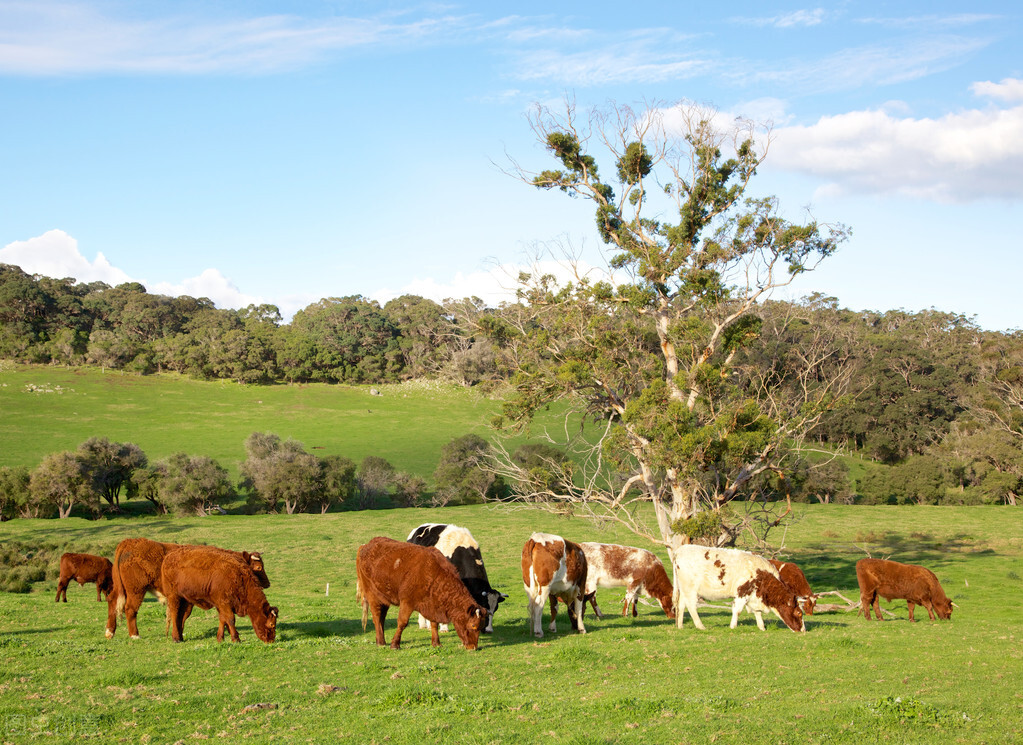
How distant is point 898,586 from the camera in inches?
759

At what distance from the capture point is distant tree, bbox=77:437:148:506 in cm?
4662

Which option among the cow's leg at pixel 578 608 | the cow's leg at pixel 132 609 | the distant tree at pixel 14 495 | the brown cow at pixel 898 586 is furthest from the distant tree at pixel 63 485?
the brown cow at pixel 898 586

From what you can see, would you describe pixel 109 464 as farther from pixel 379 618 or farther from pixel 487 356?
pixel 379 618

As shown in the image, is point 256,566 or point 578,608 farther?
point 578,608

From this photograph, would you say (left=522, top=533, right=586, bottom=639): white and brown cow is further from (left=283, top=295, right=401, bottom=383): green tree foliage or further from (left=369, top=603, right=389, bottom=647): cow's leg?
(left=283, top=295, right=401, bottom=383): green tree foliage

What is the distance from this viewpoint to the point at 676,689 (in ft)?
31.9

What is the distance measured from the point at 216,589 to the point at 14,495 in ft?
134

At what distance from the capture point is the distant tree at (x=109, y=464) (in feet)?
153

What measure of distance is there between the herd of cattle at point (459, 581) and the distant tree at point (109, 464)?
33.6 meters

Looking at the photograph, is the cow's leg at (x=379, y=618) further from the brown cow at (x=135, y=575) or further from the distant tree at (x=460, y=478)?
the distant tree at (x=460, y=478)

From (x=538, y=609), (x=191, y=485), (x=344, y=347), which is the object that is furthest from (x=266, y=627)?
(x=344, y=347)

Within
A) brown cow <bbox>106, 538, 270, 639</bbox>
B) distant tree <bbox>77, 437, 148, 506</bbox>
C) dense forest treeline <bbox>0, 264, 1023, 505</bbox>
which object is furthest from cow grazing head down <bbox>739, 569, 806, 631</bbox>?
distant tree <bbox>77, 437, 148, 506</bbox>

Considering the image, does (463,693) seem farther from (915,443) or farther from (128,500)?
(915,443)

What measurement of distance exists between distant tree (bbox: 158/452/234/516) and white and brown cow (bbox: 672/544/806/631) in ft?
131
